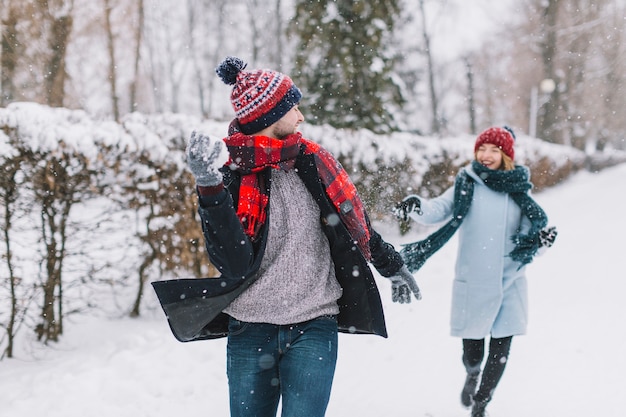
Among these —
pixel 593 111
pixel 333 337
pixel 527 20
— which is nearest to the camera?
pixel 333 337

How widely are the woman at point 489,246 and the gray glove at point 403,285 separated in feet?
3.34

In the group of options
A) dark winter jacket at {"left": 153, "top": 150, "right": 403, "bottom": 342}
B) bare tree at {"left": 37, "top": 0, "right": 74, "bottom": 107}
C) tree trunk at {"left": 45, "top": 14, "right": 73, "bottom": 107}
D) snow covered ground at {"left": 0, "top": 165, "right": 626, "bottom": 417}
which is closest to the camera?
dark winter jacket at {"left": 153, "top": 150, "right": 403, "bottom": 342}

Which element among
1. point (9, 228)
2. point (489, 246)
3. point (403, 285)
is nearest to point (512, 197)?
point (489, 246)

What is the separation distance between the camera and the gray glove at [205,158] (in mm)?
1515

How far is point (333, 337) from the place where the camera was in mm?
1955

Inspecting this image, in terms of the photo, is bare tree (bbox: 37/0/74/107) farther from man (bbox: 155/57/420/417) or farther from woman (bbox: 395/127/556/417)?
man (bbox: 155/57/420/417)

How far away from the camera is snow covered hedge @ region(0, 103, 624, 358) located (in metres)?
3.93

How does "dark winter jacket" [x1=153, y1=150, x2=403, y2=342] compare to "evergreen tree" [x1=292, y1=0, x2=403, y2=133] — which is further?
"evergreen tree" [x1=292, y1=0, x2=403, y2=133]

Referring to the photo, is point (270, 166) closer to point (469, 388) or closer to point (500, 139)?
point (500, 139)

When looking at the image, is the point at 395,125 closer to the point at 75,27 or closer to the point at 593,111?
the point at 75,27

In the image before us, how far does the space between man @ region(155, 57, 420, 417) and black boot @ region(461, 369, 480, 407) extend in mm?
1901

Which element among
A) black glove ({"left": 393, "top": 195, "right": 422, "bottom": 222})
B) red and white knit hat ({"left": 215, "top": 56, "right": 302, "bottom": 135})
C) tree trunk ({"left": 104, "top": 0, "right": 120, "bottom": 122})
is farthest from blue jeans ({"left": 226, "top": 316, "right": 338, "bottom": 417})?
tree trunk ({"left": 104, "top": 0, "right": 120, "bottom": 122})

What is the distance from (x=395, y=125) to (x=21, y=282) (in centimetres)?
743

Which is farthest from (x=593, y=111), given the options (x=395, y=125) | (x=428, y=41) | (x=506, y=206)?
(x=506, y=206)
